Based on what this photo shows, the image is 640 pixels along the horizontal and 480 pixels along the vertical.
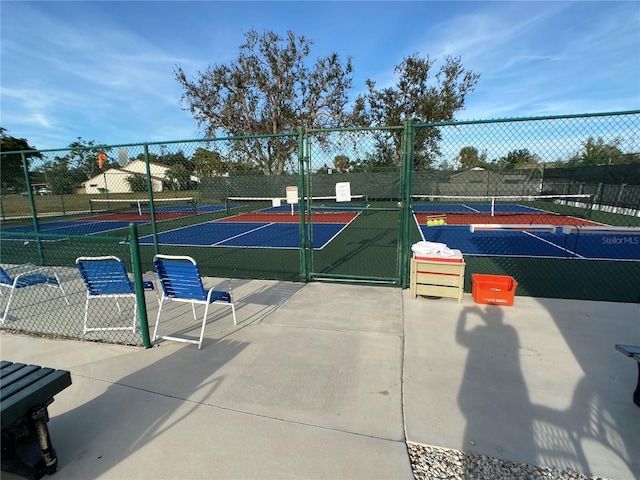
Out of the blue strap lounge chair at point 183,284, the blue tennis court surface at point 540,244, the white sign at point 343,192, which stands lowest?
the blue tennis court surface at point 540,244

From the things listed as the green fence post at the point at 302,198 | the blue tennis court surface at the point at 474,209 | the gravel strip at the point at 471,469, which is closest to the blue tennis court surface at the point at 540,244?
the green fence post at the point at 302,198

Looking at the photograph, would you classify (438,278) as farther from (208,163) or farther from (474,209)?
(474,209)

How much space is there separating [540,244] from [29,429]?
11620 mm

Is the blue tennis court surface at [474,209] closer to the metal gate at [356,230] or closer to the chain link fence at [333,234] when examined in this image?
the chain link fence at [333,234]

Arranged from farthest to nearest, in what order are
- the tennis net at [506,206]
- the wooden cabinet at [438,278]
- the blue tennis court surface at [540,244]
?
the tennis net at [506,206]
the blue tennis court surface at [540,244]
the wooden cabinet at [438,278]

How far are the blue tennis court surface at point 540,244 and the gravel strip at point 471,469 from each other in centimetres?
706

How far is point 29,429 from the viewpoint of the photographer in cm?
195

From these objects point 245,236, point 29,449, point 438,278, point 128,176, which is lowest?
point 245,236

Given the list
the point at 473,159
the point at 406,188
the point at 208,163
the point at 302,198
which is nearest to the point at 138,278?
the point at 302,198

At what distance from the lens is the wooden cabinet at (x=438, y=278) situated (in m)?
4.60

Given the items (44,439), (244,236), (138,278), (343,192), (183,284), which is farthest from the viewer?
(244,236)

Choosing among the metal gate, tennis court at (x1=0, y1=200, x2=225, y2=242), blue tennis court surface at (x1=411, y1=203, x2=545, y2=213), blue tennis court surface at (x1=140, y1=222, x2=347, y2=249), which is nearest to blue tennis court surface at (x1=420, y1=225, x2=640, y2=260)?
the metal gate

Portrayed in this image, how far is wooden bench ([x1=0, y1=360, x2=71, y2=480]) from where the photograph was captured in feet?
6.03

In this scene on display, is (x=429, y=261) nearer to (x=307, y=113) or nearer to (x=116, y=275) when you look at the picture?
(x=116, y=275)
